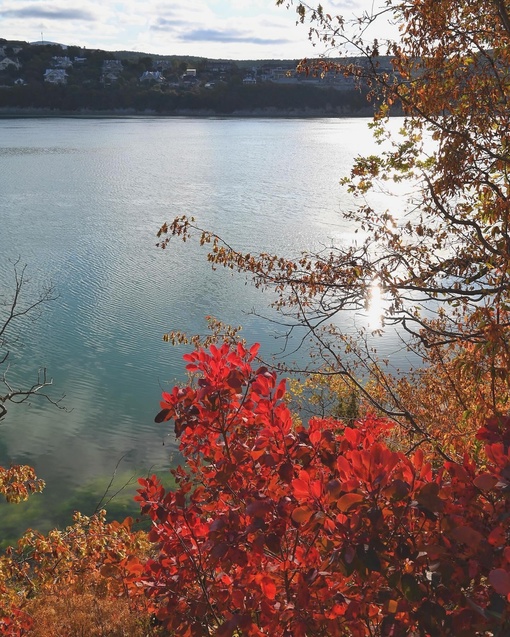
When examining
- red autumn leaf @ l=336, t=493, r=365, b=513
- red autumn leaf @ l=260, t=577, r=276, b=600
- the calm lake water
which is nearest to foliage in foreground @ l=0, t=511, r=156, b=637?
red autumn leaf @ l=260, t=577, r=276, b=600

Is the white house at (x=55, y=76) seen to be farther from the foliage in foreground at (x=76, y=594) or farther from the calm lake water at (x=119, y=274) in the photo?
the foliage in foreground at (x=76, y=594)

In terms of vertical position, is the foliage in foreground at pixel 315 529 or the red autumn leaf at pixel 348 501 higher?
the red autumn leaf at pixel 348 501

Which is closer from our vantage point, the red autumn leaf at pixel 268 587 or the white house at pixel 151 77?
the red autumn leaf at pixel 268 587

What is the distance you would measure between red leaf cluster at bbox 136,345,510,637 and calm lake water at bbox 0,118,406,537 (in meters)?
7.86

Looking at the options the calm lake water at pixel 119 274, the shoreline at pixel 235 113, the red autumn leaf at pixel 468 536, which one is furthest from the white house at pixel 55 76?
the red autumn leaf at pixel 468 536

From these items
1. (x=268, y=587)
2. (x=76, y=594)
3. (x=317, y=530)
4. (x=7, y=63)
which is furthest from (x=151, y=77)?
(x=317, y=530)

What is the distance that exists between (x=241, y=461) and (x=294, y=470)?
0.21 metres

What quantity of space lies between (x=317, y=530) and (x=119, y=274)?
18.2 meters

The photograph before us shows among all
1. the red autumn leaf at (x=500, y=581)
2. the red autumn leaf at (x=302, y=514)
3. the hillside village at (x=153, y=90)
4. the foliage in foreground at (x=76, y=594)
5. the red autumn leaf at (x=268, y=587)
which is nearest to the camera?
the red autumn leaf at (x=500, y=581)

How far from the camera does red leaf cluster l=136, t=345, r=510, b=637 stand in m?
1.71

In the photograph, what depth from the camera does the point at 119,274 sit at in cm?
1953

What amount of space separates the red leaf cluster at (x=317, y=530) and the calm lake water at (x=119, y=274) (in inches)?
310

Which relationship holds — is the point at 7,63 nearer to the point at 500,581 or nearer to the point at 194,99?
the point at 194,99

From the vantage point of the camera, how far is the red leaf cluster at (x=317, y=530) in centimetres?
171
